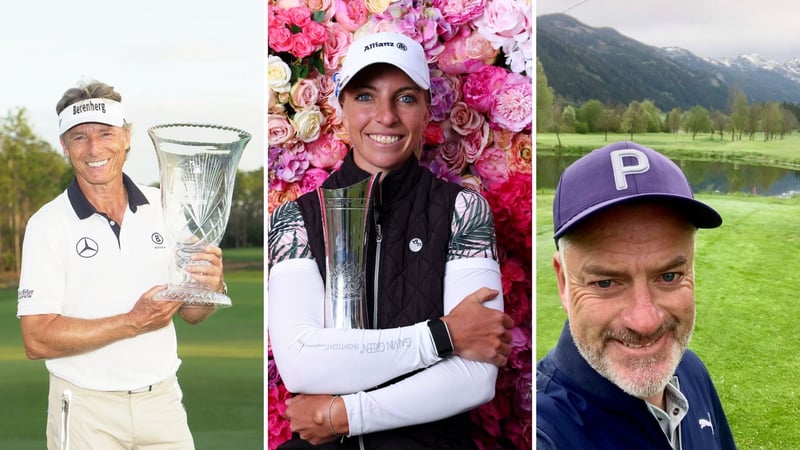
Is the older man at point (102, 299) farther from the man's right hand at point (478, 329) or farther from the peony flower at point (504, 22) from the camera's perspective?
the peony flower at point (504, 22)

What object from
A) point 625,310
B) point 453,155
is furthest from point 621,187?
point 453,155

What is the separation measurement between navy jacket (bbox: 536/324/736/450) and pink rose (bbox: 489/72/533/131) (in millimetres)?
806

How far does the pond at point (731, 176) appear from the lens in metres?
4.06

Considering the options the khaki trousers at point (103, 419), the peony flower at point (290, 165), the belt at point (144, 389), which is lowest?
the khaki trousers at point (103, 419)

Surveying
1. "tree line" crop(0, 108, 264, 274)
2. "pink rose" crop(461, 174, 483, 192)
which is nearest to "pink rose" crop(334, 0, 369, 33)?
"pink rose" crop(461, 174, 483, 192)

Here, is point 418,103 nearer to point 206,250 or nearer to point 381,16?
point 381,16

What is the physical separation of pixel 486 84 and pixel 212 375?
184 cm

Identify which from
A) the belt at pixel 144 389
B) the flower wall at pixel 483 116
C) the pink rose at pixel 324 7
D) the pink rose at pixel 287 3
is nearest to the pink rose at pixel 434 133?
the flower wall at pixel 483 116

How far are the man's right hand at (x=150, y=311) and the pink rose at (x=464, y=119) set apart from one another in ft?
4.44

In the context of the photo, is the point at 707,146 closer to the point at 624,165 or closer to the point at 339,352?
the point at 624,165

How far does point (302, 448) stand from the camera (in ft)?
11.8

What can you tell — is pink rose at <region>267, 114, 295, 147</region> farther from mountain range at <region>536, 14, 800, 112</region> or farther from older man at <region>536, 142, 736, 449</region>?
mountain range at <region>536, 14, 800, 112</region>

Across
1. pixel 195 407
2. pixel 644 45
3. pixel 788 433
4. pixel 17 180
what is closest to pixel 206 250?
pixel 195 407

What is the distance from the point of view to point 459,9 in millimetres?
3721
